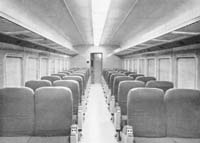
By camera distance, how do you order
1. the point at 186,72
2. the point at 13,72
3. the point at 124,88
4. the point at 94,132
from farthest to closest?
the point at 186,72 < the point at 13,72 < the point at 94,132 < the point at 124,88

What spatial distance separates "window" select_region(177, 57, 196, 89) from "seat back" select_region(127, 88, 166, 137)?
205cm

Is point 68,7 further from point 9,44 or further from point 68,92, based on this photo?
point 68,92

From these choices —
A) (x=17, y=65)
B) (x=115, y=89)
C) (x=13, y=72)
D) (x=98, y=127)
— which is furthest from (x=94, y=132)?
(x=17, y=65)

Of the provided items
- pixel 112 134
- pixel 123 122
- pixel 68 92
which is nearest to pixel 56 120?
pixel 68 92

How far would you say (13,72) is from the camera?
508 centimetres

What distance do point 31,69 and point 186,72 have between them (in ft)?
14.6

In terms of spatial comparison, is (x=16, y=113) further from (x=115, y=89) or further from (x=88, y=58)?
(x=88, y=58)

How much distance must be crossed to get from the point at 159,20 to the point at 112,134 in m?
3.73

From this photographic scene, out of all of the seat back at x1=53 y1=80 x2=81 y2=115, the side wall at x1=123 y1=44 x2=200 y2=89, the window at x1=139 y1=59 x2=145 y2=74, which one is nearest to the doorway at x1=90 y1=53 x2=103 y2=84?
the window at x1=139 y1=59 x2=145 y2=74

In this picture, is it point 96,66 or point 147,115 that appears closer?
point 147,115

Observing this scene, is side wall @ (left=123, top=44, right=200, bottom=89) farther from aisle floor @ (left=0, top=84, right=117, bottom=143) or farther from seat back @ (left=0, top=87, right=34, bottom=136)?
seat back @ (left=0, top=87, right=34, bottom=136)

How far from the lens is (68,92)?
304 cm

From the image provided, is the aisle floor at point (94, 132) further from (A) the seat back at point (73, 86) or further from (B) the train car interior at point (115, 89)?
(A) the seat back at point (73, 86)

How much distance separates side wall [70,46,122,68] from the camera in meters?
17.5
